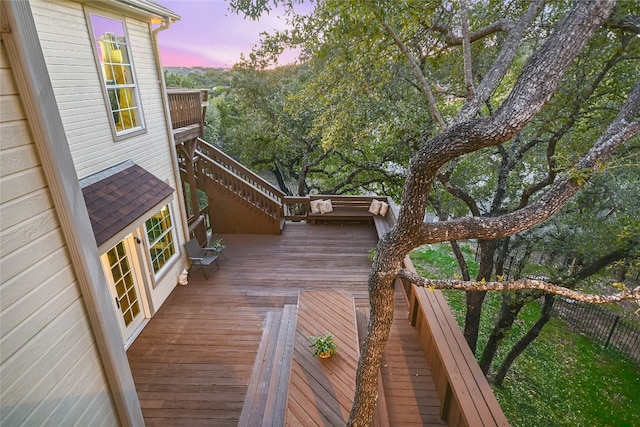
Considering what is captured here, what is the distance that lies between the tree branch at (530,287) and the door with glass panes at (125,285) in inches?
162

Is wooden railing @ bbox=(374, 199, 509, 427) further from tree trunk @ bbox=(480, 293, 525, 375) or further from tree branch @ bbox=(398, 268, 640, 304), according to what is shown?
tree trunk @ bbox=(480, 293, 525, 375)

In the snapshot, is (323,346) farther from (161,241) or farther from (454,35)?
(454,35)

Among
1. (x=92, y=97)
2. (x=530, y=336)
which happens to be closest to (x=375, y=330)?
(x=92, y=97)

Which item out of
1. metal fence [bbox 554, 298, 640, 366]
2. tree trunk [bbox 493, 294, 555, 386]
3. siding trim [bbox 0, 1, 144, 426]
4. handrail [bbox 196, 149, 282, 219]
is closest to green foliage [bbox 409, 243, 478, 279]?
metal fence [bbox 554, 298, 640, 366]

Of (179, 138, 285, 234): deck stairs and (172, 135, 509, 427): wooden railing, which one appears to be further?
(179, 138, 285, 234): deck stairs

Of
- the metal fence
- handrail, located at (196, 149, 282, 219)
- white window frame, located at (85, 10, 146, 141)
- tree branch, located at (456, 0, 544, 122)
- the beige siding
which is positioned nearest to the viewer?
the beige siding

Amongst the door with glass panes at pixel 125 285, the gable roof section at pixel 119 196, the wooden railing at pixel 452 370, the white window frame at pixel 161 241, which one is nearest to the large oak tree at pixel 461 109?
the wooden railing at pixel 452 370

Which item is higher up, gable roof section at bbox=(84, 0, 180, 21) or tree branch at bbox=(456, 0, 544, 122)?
gable roof section at bbox=(84, 0, 180, 21)

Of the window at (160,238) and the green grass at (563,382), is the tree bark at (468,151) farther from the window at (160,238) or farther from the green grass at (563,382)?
the green grass at (563,382)

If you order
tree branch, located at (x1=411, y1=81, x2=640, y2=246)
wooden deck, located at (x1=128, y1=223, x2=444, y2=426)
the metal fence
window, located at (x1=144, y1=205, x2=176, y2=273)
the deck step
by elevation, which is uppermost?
tree branch, located at (x1=411, y1=81, x2=640, y2=246)

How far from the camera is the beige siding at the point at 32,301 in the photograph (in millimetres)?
1550

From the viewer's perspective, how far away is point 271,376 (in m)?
4.16

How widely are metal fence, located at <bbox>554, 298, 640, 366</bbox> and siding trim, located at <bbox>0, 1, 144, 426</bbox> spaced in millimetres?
13446

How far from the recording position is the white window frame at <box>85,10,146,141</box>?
4488 mm
